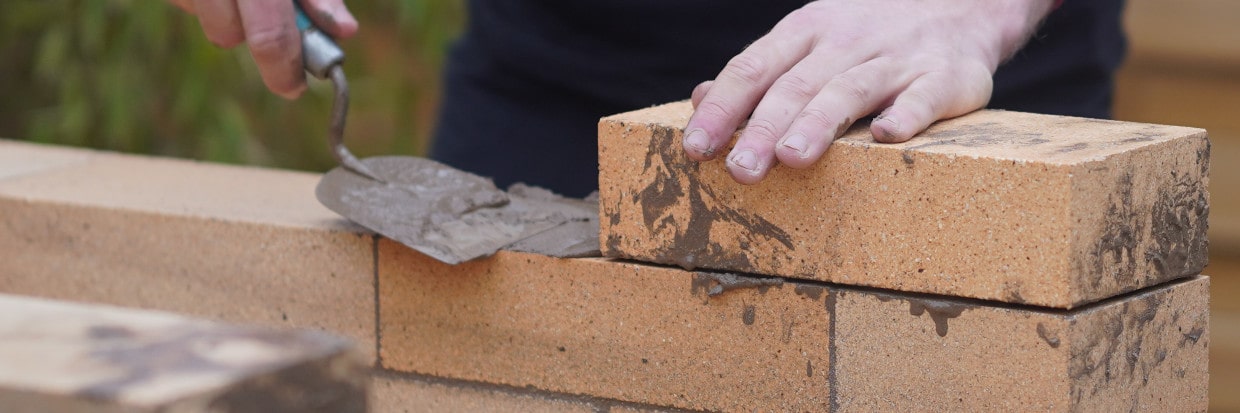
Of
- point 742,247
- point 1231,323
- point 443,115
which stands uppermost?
point 443,115

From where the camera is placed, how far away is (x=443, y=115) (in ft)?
8.02

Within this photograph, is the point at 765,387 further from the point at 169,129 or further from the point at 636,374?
the point at 169,129

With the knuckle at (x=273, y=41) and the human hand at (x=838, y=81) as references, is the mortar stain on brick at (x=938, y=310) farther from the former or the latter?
the knuckle at (x=273, y=41)

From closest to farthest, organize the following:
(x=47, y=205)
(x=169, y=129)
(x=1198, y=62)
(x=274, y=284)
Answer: (x=274, y=284) < (x=47, y=205) < (x=1198, y=62) < (x=169, y=129)

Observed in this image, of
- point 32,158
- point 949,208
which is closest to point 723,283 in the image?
point 949,208

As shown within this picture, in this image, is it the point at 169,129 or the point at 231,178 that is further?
the point at 169,129

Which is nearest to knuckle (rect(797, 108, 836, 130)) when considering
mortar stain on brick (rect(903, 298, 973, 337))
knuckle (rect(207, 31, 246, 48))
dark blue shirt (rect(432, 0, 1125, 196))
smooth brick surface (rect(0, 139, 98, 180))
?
mortar stain on brick (rect(903, 298, 973, 337))

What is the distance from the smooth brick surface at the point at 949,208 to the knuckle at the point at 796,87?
2.8 inches

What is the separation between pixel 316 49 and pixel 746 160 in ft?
2.51

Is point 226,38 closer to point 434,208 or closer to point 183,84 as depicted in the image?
point 434,208

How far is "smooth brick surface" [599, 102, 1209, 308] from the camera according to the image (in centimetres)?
135

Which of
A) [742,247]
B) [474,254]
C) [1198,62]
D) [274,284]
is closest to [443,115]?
[274,284]

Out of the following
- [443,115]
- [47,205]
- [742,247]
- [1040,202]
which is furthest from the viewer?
[443,115]

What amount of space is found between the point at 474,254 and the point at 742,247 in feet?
1.18
